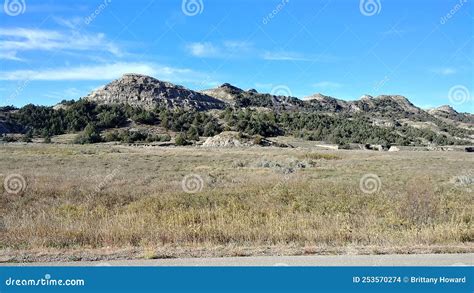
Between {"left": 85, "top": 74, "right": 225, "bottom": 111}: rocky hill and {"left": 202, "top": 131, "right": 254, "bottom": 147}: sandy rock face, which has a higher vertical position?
{"left": 85, "top": 74, "right": 225, "bottom": 111}: rocky hill

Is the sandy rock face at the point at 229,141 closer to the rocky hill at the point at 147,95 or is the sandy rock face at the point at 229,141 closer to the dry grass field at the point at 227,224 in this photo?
the dry grass field at the point at 227,224

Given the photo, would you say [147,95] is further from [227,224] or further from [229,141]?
[227,224]

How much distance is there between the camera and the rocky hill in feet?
500

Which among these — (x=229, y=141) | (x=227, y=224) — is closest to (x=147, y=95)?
(x=229, y=141)

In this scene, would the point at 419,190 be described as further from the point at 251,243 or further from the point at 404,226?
the point at 251,243

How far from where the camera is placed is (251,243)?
8805mm

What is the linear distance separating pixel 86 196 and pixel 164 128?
92649 mm

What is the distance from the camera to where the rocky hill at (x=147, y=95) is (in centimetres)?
15238

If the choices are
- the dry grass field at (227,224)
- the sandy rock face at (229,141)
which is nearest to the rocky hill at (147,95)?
the sandy rock face at (229,141)

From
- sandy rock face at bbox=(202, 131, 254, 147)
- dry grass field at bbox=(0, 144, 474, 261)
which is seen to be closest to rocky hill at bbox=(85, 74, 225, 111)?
sandy rock face at bbox=(202, 131, 254, 147)

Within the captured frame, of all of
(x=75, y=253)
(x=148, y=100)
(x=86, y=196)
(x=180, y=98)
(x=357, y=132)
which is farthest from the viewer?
(x=180, y=98)

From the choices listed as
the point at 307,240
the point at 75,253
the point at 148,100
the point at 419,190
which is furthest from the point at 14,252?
the point at 148,100

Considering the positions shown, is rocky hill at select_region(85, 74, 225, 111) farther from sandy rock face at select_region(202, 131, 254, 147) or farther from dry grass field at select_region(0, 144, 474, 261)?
dry grass field at select_region(0, 144, 474, 261)

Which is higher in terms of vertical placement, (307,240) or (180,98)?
(180,98)
